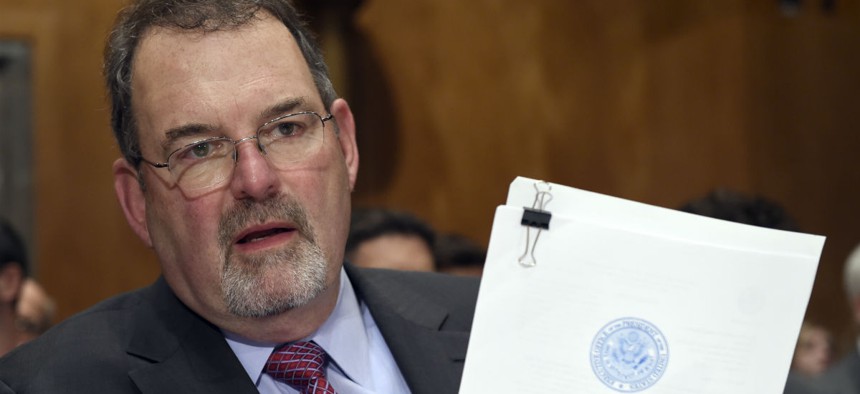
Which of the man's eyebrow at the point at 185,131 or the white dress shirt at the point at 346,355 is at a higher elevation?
the man's eyebrow at the point at 185,131

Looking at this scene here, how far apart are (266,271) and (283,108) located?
0.28 metres

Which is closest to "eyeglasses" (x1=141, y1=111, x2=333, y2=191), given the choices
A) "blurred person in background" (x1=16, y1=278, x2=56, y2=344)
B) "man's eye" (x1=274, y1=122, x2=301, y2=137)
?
"man's eye" (x1=274, y1=122, x2=301, y2=137)

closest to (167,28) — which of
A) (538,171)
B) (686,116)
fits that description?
(538,171)

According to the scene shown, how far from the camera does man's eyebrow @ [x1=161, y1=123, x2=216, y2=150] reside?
199cm

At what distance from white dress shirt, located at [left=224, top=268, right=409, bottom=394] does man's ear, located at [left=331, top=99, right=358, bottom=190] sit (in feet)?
0.68

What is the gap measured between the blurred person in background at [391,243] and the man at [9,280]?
3.23 feet

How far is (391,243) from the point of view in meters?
3.85

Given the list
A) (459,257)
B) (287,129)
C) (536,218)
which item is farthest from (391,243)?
(536,218)

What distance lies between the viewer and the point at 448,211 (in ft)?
17.2

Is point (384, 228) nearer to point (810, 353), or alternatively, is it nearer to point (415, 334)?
point (415, 334)

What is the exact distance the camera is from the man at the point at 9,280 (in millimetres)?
3398

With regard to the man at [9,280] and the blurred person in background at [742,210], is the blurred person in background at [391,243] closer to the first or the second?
the man at [9,280]

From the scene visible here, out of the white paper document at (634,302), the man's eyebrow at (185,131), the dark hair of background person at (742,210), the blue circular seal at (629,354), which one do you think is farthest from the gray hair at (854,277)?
the man's eyebrow at (185,131)

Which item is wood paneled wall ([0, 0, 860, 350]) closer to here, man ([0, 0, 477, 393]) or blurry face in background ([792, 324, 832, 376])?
blurry face in background ([792, 324, 832, 376])
